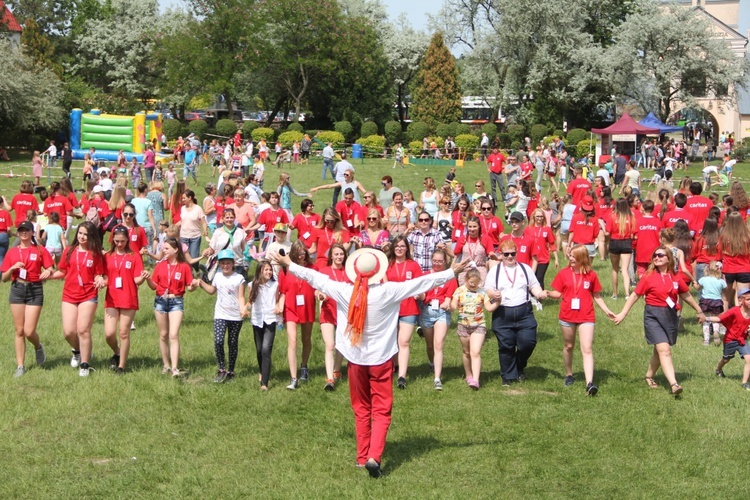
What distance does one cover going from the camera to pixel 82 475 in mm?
8164

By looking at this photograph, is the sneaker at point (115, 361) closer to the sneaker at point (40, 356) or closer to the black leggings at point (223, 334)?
the sneaker at point (40, 356)

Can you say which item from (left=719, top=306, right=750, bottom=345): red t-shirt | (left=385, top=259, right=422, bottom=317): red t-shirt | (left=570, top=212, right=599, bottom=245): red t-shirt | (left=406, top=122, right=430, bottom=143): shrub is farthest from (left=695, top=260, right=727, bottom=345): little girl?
(left=406, top=122, right=430, bottom=143): shrub

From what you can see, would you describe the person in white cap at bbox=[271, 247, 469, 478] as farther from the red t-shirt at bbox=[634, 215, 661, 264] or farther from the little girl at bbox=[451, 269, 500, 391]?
the red t-shirt at bbox=[634, 215, 661, 264]

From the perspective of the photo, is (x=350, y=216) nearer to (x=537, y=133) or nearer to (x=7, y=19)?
(x=537, y=133)

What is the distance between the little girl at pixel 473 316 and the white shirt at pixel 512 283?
14 centimetres

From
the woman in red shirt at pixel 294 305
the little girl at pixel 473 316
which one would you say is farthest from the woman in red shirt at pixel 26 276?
the little girl at pixel 473 316

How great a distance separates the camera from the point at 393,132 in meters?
54.8

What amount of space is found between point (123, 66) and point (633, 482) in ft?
202

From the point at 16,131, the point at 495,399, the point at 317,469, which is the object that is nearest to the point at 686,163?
the point at 16,131

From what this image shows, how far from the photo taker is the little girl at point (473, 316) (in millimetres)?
10750

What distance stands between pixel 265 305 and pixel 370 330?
9.69 ft

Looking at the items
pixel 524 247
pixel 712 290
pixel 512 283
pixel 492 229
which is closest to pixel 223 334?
pixel 512 283

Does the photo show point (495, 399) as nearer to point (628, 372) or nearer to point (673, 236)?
point (628, 372)

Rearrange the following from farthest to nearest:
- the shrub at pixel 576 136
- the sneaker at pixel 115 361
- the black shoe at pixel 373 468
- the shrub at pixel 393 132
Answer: the shrub at pixel 393 132 < the shrub at pixel 576 136 < the sneaker at pixel 115 361 < the black shoe at pixel 373 468
